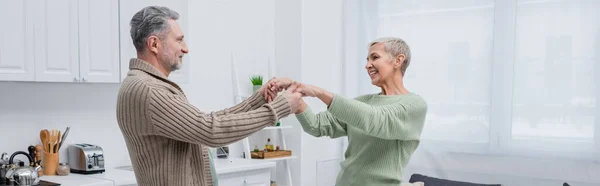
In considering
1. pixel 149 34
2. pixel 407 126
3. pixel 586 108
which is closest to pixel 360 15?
pixel 586 108

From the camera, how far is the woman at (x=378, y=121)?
6.81ft

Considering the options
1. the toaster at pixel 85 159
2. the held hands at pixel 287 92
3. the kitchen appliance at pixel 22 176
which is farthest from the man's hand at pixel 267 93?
the toaster at pixel 85 159

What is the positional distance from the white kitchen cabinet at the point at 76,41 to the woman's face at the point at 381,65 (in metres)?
1.65

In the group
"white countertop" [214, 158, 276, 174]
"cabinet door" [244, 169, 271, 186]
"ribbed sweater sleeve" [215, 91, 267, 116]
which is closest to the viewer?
"ribbed sweater sleeve" [215, 91, 267, 116]

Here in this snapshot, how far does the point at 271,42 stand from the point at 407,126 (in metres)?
2.75

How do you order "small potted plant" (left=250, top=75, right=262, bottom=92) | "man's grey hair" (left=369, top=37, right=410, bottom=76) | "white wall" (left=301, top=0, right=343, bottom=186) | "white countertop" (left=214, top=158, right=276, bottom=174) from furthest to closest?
"white wall" (left=301, top=0, right=343, bottom=186) < "small potted plant" (left=250, top=75, right=262, bottom=92) < "white countertop" (left=214, top=158, right=276, bottom=174) < "man's grey hair" (left=369, top=37, right=410, bottom=76)

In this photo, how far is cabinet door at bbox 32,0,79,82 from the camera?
302 cm

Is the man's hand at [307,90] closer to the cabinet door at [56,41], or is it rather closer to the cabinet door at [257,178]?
the cabinet door at [56,41]

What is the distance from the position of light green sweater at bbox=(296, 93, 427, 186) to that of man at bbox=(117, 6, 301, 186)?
27 centimetres

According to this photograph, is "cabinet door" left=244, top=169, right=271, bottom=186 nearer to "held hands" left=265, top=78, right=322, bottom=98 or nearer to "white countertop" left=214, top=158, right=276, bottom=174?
"white countertop" left=214, top=158, right=276, bottom=174

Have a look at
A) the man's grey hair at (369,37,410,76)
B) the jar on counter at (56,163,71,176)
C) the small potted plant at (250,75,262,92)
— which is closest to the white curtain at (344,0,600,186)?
the small potted plant at (250,75,262,92)

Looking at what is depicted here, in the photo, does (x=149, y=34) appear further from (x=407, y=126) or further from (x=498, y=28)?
(x=498, y=28)

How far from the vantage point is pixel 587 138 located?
3.74m

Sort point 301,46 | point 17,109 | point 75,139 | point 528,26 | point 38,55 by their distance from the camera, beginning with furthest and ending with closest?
point 301,46
point 528,26
point 75,139
point 17,109
point 38,55
